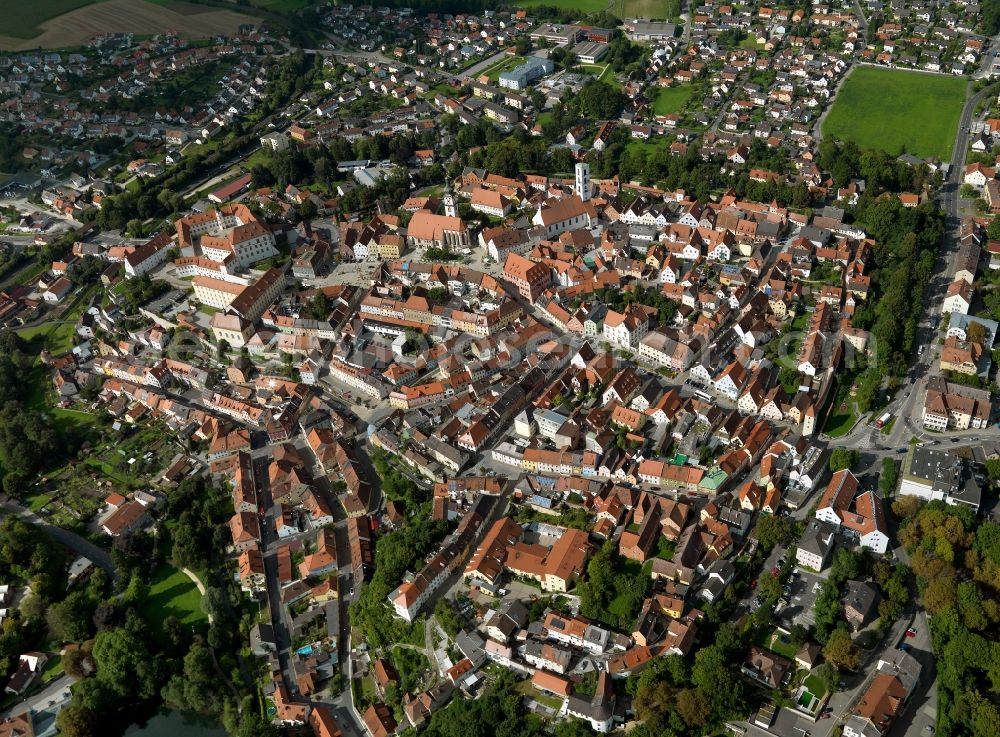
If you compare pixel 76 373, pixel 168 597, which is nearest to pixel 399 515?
pixel 168 597

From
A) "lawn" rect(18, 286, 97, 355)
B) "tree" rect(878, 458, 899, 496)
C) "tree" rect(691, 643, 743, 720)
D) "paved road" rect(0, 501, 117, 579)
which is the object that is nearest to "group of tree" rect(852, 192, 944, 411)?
"tree" rect(878, 458, 899, 496)

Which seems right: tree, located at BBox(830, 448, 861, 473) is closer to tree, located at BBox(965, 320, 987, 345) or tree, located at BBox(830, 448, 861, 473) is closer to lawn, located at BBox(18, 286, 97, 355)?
tree, located at BBox(965, 320, 987, 345)

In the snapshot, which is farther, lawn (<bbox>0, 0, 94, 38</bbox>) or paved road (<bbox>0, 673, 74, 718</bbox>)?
lawn (<bbox>0, 0, 94, 38</bbox>)

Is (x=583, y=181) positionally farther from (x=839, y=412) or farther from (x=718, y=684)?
(x=718, y=684)

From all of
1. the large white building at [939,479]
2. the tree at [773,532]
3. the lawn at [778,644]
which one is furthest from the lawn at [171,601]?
the large white building at [939,479]

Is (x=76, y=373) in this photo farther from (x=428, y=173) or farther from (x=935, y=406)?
(x=935, y=406)

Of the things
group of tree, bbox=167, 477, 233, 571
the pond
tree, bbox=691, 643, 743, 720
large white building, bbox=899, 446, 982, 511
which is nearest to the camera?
tree, bbox=691, 643, 743, 720
